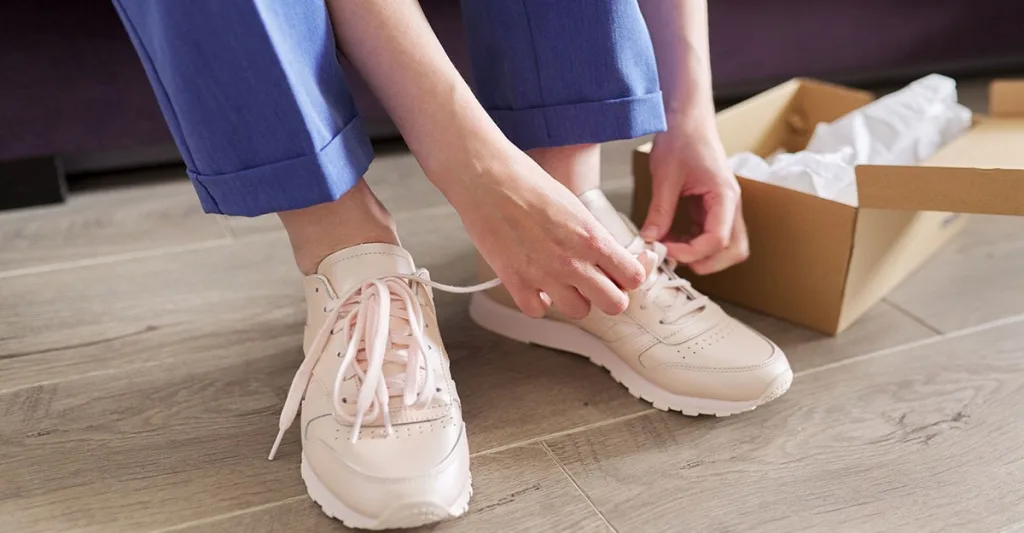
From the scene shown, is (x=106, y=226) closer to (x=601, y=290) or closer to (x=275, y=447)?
(x=275, y=447)

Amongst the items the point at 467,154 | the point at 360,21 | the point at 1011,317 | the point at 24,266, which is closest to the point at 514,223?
the point at 467,154

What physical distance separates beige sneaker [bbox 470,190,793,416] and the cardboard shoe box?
4.7 inches

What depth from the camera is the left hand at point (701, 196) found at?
0.77 metres

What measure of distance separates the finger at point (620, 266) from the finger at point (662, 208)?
161 mm

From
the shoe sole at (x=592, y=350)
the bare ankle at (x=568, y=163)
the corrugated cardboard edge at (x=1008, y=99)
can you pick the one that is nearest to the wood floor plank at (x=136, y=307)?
the shoe sole at (x=592, y=350)

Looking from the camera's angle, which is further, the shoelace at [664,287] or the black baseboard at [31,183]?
the black baseboard at [31,183]

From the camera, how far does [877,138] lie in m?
0.97

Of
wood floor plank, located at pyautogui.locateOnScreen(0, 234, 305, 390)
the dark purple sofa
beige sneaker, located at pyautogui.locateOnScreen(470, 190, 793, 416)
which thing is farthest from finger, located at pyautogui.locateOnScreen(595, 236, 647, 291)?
the dark purple sofa

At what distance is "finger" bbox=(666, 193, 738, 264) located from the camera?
0.77 m

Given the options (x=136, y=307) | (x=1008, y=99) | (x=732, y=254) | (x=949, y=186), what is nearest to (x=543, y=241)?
(x=732, y=254)

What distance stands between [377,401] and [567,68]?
0.30 metres

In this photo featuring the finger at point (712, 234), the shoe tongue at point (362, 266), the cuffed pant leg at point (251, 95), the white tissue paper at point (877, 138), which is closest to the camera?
the cuffed pant leg at point (251, 95)

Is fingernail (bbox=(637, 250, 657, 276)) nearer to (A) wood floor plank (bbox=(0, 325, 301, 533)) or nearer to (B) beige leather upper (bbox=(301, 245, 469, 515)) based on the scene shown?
(B) beige leather upper (bbox=(301, 245, 469, 515))

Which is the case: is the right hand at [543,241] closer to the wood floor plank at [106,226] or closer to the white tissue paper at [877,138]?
the white tissue paper at [877,138]
